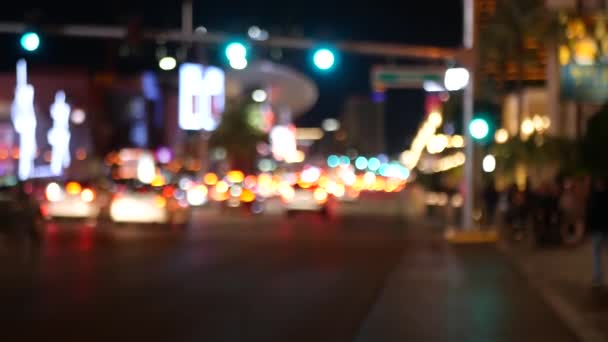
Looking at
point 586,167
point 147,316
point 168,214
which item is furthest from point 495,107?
point 147,316

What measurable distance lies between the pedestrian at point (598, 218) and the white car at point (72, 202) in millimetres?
20780

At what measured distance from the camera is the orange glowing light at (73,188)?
33.9 meters

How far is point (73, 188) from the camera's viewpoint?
112 ft

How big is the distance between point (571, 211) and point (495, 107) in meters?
7.61

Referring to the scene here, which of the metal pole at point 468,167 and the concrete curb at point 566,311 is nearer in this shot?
the concrete curb at point 566,311

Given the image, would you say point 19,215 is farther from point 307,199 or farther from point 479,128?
point 307,199

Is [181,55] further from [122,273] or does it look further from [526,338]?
[526,338]

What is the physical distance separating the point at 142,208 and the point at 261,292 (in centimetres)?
1672

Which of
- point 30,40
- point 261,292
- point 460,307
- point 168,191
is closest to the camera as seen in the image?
point 460,307

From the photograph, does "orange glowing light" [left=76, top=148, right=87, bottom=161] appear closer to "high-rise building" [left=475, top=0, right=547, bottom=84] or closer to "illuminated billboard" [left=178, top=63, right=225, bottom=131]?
"illuminated billboard" [left=178, top=63, right=225, bottom=131]

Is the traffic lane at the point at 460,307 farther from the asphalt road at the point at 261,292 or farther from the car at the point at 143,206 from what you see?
the car at the point at 143,206

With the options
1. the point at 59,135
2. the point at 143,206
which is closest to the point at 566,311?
the point at 143,206

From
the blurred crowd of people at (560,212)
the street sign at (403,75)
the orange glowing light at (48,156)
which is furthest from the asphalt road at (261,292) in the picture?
the orange glowing light at (48,156)

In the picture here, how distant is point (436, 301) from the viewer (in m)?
15.2
